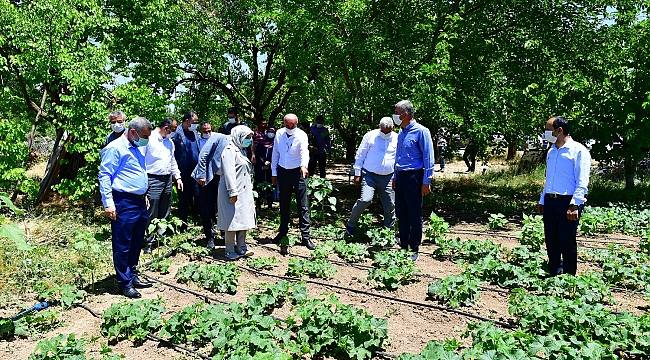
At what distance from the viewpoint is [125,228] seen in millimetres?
5230

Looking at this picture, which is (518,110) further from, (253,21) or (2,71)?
(2,71)

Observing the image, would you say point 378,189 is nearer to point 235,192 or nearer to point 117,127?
point 235,192

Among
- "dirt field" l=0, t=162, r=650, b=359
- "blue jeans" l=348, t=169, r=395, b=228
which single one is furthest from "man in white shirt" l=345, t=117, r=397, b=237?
"dirt field" l=0, t=162, r=650, b=359

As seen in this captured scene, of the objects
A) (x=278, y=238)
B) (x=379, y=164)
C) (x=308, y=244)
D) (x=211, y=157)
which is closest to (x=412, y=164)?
(x=379, y=164)

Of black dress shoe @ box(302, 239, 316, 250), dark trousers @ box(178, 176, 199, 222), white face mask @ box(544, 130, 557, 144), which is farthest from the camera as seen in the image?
dark trousers @ box(178, 176, 199, 222)

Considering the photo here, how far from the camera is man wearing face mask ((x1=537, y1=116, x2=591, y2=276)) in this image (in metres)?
5.09

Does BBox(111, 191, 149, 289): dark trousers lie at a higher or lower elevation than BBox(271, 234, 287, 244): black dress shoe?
higher

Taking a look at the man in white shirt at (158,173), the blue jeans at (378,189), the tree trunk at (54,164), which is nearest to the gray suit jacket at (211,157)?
the man in white shirt at (158,173)

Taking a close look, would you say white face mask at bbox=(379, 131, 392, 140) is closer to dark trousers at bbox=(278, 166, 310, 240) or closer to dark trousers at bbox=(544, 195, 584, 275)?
dark trousers at bbox=(278, 166, 310, 240)

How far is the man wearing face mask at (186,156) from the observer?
788 centimetres

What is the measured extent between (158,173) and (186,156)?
1.28m

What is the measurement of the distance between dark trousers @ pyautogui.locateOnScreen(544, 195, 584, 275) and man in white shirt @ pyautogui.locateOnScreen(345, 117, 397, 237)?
2366 millimetres

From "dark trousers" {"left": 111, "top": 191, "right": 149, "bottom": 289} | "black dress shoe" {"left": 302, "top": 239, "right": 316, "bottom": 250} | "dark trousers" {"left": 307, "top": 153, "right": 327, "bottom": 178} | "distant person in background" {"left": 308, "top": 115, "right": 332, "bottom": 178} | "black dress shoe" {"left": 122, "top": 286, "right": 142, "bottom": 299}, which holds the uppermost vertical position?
"distant person in background" {"left": 308, "top": 115, "right": 332, "bottom": 178}

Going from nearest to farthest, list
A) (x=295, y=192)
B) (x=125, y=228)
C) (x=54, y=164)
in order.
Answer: (x=125, y=228), (x=295, y=192), (x=54, y=164)
